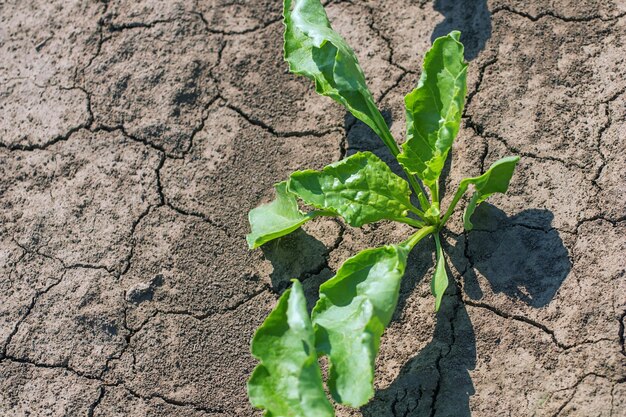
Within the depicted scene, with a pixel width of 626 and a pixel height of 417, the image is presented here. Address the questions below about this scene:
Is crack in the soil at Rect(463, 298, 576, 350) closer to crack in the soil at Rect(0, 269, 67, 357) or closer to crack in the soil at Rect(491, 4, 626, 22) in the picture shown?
crack in the soil at Rect(491, 4, 626, 22)

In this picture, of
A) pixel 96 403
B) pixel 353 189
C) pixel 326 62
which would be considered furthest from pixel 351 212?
pixel 96 403

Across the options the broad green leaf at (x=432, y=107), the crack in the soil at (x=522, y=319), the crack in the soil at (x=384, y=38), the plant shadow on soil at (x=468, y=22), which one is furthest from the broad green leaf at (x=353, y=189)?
the plant shadow on soil at (x=468, y=22)

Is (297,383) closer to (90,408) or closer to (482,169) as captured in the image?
(90,408)

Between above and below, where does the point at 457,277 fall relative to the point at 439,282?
below

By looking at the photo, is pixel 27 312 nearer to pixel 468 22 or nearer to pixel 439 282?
pixel 439 282

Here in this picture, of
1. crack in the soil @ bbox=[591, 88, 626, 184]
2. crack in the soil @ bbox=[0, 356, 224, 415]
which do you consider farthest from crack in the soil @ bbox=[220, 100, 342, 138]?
crack in the soil @ bbox=[0, 356, 224, 415]

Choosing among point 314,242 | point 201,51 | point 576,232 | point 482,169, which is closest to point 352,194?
point 314,242
